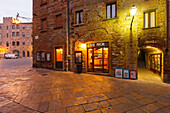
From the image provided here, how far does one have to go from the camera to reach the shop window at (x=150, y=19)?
643cm

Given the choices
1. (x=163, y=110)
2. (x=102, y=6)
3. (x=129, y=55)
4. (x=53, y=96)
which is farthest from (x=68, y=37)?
(x=163, y=110)

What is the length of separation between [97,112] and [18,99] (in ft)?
10.4

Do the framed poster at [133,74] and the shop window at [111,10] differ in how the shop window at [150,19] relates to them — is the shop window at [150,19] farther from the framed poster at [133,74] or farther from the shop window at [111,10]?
the framed poster at [133,74]

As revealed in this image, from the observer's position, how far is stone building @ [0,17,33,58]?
38281 mm

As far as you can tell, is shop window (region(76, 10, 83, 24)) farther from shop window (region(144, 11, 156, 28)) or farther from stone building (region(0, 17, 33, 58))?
stone building (region(0, 17, 33, 58))

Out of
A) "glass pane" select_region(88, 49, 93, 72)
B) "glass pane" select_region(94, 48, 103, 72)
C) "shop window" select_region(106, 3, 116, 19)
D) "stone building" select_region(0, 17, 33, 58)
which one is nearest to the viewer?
"shop window" select_region(106, 3, 116, 19)

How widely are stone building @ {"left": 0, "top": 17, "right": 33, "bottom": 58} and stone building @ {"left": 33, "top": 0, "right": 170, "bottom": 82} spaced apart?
1258 inches

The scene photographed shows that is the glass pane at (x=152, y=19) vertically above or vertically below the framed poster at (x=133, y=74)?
above

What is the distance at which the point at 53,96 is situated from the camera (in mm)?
3834

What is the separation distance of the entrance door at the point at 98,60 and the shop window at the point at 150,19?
3.53m

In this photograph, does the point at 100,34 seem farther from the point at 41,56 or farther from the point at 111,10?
the point at 41,56

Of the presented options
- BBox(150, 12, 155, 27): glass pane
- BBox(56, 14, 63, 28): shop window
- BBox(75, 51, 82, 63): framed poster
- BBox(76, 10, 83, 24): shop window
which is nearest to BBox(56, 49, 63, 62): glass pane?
BBox(75, 51, 82, 63): framed poster

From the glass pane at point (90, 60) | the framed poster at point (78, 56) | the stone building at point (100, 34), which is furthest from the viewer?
the framed poster at point (78, 56)

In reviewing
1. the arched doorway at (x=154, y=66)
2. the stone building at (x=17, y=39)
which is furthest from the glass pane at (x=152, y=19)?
the stone building at (x=17, y=39)
